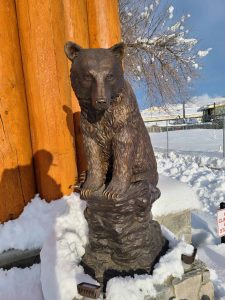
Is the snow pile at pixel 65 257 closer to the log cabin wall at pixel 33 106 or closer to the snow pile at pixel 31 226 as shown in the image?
the snow pile at pixel 31 226

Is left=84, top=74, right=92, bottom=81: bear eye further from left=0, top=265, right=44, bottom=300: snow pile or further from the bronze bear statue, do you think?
left=0, top=265, right=44, bottom=300: snow pile

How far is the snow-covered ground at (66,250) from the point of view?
204 cm

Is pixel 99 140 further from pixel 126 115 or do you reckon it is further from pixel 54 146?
pixel 54 146

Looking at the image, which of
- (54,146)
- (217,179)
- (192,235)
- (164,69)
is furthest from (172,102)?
(54,146)

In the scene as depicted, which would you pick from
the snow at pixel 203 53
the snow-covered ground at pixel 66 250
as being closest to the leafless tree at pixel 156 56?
the snow at pixel 203 53

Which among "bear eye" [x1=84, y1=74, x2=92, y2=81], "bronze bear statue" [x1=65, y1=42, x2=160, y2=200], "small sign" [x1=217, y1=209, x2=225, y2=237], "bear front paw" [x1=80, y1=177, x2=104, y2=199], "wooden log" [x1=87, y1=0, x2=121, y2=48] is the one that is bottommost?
"small sign" [x1=217, y1=209, x2=225, y2=237]

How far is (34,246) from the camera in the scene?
9.32 feet

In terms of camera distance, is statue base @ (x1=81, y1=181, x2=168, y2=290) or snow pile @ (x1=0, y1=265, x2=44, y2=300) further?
snow pile @ (x1=0, y1=265, x2=44, y2=300)

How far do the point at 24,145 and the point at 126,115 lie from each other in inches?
55.0

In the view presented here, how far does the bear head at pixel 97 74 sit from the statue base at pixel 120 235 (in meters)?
0.66

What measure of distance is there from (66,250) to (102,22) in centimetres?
255

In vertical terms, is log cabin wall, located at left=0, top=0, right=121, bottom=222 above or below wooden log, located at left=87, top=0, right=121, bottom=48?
below

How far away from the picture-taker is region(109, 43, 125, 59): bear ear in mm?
1979

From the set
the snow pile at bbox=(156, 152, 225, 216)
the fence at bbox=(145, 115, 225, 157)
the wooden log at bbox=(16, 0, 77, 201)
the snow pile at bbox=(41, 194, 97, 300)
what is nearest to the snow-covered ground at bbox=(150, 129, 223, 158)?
the fence at bbox=(145, 115, 225, 157)
